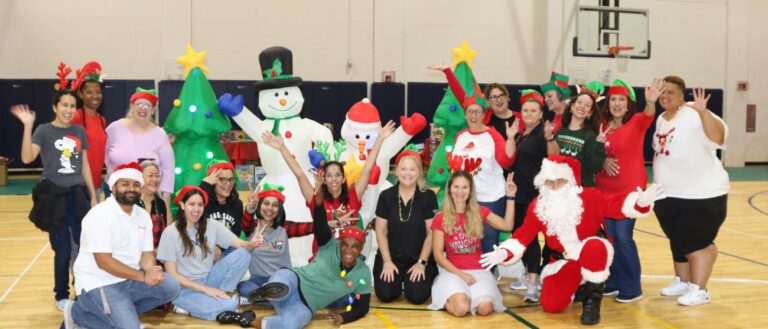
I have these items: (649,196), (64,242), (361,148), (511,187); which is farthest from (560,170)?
(64,242)

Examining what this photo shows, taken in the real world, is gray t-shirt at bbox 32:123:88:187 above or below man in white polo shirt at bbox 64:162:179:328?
above

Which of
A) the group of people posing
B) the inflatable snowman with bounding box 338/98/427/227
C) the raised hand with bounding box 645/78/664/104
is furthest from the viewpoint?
the inflatable snowman with bounding box 338/98/427/227

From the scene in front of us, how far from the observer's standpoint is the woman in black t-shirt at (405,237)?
5172 mm

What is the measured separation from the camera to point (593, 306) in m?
4.77

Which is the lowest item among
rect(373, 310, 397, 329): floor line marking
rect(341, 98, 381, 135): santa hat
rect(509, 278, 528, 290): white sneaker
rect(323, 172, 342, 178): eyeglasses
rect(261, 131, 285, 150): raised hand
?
rect(373, 310, 397, 329): floor line marking

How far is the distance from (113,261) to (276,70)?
8.50 ft

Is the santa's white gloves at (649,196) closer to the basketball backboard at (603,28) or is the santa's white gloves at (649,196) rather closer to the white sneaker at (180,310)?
the white sneaker at (180,310)

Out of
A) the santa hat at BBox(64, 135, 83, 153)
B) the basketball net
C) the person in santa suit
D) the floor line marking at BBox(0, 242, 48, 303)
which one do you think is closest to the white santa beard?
the person in santa suit

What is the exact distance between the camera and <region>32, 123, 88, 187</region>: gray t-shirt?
4.89 m

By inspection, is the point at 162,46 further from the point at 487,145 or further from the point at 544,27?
the point at 487,145

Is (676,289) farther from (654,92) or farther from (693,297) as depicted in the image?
(654,92)

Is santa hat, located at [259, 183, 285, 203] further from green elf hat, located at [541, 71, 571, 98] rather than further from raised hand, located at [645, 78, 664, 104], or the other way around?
green elf hat, located at [541, 71, 571, 98]

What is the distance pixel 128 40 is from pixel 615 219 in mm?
11156

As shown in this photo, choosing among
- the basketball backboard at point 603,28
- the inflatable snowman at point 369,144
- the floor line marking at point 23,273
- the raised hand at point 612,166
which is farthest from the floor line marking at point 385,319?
the basketball backboard at point 603,28
